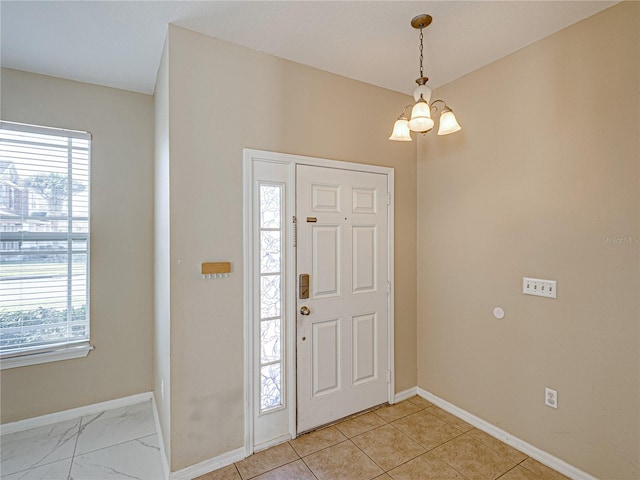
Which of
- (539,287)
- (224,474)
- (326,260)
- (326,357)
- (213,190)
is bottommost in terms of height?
(224,474)

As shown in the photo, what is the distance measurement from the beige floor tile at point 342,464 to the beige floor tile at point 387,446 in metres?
0.06

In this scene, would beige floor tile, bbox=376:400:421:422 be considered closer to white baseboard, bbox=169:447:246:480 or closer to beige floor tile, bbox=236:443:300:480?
beige floor tile, bbox=236:443:300:480

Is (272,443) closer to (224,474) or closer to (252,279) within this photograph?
(224,474)

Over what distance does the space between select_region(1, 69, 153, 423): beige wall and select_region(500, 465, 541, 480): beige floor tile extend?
9.50 ft

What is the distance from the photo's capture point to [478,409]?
2449 millimetres

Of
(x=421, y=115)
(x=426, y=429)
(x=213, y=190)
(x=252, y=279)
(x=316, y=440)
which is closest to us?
(x=421, y=115)

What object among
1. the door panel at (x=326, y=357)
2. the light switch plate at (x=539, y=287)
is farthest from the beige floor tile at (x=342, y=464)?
the light switch plate at (x=539, y=287)

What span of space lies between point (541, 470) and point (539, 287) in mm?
1163

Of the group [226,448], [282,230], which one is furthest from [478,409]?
[282,230]

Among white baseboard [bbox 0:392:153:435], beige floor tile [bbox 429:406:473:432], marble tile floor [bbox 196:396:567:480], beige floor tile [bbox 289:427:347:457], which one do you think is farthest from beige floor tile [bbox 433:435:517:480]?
white baseboard [bbox 0:392:153:435]

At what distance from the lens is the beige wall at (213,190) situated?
1926 mm

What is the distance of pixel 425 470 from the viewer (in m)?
1.99

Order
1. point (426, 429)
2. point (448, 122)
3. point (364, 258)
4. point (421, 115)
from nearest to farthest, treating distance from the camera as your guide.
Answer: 1. point (421, 115)
2. point (448, 122)
3. point (426, 429)
4. point (364, 258)

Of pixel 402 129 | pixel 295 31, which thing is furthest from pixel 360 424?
pixel 295 31
